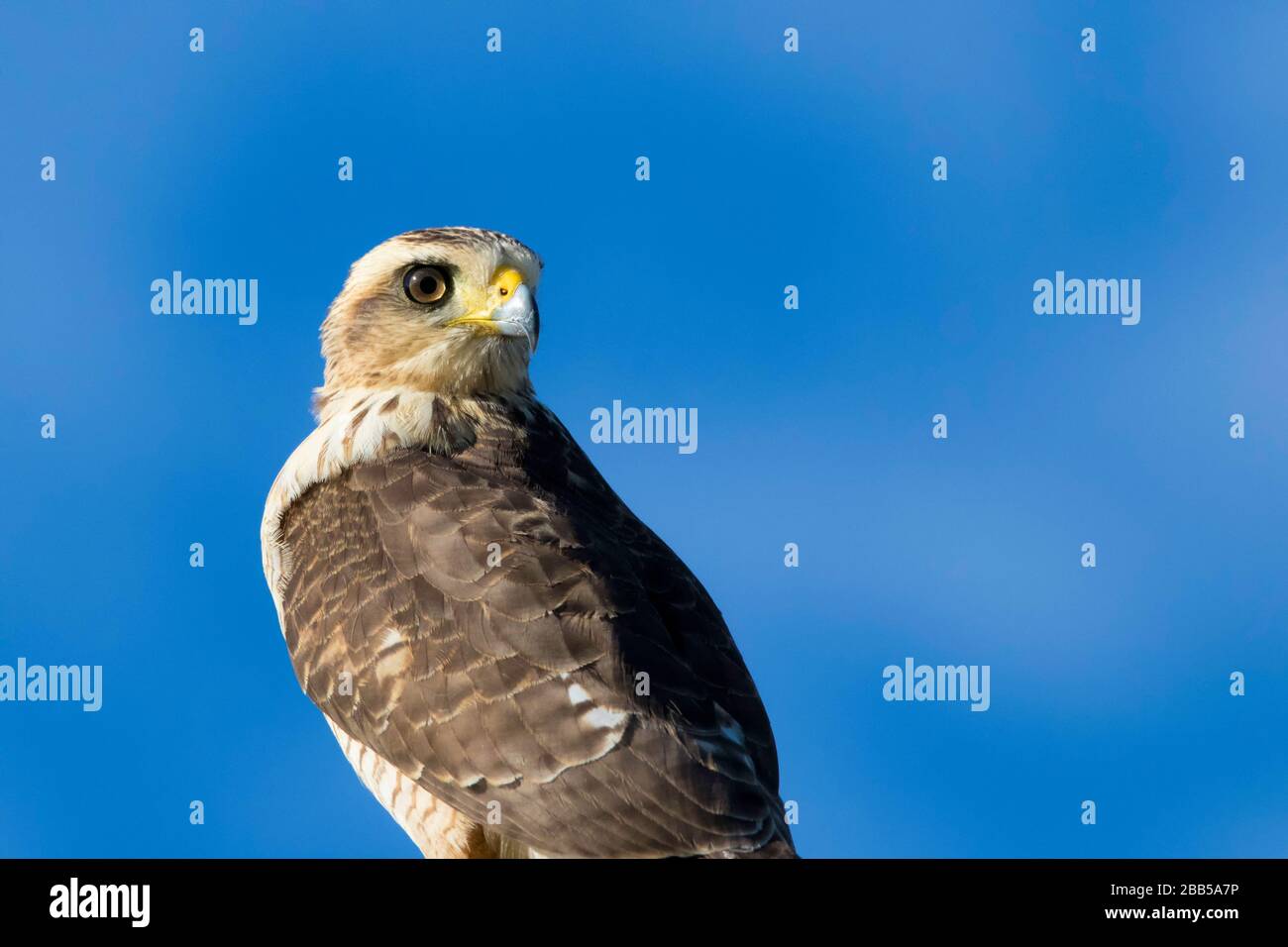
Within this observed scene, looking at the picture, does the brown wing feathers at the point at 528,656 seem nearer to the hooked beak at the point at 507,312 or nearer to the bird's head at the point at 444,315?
the bird's head at the point at 444,315

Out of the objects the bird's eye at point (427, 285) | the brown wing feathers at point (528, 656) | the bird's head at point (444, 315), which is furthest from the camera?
the bird's eye at point (427, 285)

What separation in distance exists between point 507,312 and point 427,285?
650 mm

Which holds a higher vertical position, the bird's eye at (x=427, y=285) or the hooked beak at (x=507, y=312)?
the bird's eye at (x=427, y=285)

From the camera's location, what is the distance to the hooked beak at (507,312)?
10.1 meters

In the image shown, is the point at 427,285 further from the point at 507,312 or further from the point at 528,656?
the point at 528,656

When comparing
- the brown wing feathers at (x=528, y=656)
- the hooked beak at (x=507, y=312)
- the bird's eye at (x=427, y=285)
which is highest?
the bird's eye at (x=427, y=285)

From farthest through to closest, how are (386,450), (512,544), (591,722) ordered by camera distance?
(386,450), (512,544), (591,722)

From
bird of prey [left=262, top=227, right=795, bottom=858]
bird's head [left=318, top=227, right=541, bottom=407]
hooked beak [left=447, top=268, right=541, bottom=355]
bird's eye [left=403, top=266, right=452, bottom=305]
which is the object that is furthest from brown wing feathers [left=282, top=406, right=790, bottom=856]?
bird's eye [left=403, top=266, right=452, bottom=305]

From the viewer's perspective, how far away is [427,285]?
10.5 m

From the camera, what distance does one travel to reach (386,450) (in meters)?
10.0

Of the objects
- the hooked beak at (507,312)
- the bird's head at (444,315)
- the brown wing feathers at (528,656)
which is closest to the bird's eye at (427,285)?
the bird's head at (444,315)
